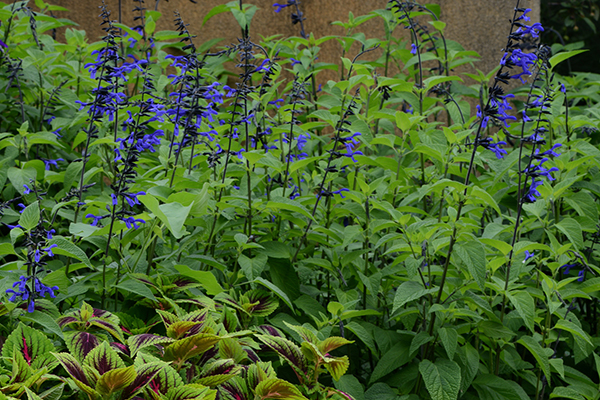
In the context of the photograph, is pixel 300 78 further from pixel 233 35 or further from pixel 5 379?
pixel 233 35

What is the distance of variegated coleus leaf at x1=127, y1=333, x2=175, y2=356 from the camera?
1.47 metres

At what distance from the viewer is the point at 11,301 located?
1746 mm

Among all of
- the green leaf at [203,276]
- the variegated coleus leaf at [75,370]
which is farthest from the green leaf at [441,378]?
the variegated coleus leaf at [75,370]

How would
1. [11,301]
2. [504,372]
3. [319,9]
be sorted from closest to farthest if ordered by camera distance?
[11,301]
[504,372]
[319,9]

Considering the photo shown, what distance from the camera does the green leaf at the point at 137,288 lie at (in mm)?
1812

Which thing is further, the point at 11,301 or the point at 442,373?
the point at 442,373

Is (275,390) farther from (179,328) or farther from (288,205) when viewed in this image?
(288,205)

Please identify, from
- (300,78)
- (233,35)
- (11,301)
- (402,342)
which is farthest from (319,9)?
(11,301)

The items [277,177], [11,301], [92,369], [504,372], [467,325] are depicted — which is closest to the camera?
[92,369]

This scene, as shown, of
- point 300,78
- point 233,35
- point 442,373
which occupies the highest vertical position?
point 233,35

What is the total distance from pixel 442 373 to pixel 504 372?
564 millimetres

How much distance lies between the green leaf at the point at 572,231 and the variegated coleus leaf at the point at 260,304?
1.26m

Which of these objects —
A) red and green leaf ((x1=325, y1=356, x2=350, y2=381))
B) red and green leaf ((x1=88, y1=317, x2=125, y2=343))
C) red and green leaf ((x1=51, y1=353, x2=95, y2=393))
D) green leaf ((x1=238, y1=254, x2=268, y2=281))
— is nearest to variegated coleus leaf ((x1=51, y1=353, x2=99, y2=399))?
red and green leaf ((x1=51, y1=353, x2=95, y2=393))

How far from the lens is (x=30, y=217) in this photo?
1819 millimetres
